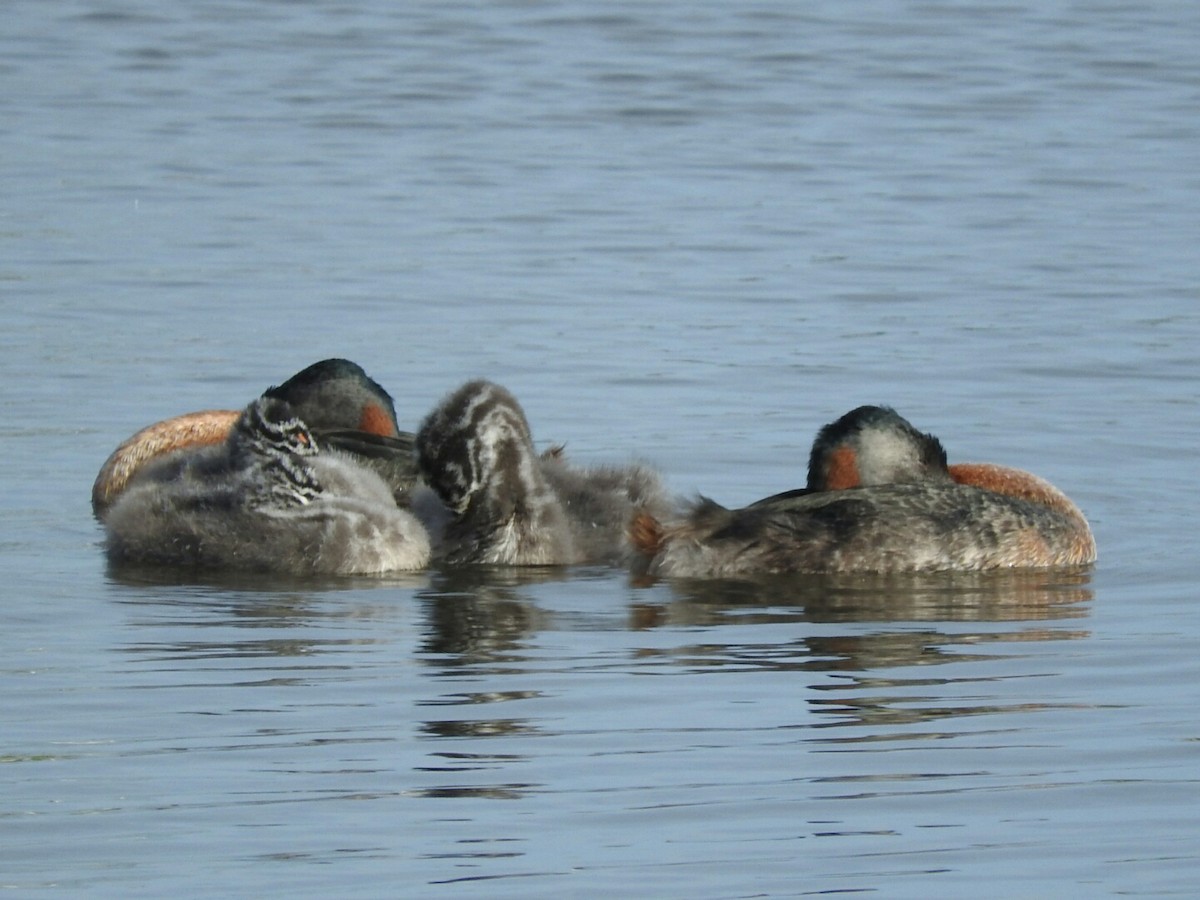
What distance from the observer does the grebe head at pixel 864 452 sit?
30.6ft

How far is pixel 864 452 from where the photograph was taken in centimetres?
933

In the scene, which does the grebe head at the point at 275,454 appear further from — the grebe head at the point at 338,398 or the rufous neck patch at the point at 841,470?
the rufous neck patch at the point at 841,470

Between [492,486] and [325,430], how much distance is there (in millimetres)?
1124

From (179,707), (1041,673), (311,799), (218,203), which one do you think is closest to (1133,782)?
(1041,673)

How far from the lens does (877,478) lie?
30.8 feet

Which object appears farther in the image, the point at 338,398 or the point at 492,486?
the point at 338,398

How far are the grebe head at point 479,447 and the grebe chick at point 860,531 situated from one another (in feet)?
1.68

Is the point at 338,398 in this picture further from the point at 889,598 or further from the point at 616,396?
the point at 889,598

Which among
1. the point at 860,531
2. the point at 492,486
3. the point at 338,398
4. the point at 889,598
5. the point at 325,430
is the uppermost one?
the point at 338,398

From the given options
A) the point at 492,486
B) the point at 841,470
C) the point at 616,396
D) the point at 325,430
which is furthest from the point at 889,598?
the point at 616,396

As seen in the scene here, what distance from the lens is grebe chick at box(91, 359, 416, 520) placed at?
994 centimetres

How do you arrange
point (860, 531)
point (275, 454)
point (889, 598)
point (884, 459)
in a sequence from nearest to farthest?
point (889, 598) < point (860, 531) < point (275, 454) < point (884, 459)

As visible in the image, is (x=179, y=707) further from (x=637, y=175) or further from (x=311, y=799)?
(x=637, y=175)

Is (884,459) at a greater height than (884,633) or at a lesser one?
greater
